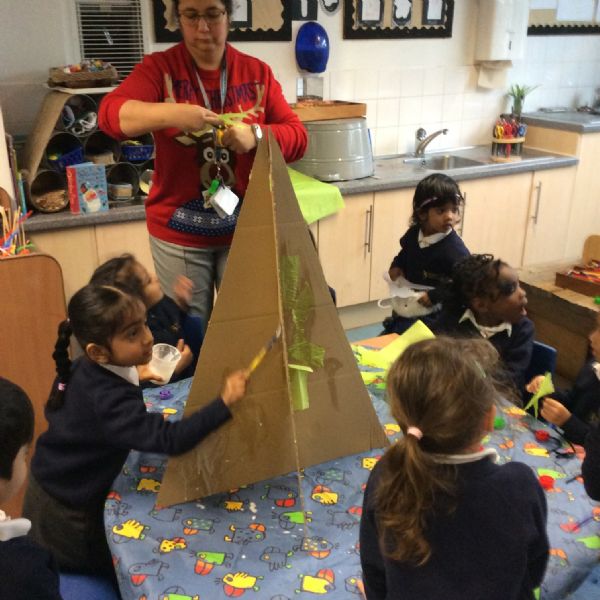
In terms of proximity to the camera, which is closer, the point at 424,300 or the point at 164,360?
the point at 164,360

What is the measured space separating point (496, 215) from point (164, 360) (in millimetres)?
2602

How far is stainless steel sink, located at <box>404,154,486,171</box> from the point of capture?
387 cm

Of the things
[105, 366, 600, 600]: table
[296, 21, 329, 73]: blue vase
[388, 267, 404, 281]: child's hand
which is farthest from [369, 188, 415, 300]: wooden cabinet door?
[105, 366, 600, 600]: table

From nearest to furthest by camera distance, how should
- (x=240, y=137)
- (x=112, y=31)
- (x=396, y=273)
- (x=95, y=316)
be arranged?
(x=95, y=316), (x=240, y=137), (x=396, y=273), (x=112, y=31)

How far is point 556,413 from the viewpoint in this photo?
154 cm

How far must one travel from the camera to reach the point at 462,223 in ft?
12.1

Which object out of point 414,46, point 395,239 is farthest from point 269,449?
point 414,46

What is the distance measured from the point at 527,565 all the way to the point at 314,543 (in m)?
0.36

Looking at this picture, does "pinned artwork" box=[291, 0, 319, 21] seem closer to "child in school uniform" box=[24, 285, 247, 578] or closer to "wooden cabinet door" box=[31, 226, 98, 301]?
"wooden cabinet door" box=[31, 226, 98, 301]

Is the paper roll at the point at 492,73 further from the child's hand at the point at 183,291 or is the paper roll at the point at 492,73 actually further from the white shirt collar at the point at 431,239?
the child's hand at the point at 183,291

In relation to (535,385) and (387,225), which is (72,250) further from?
(535,385)

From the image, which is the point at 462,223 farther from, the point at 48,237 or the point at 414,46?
the point at 48,237

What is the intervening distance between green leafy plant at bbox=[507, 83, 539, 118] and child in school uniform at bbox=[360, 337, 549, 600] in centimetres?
356

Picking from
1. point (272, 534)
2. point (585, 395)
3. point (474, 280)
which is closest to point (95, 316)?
point (272, 534)
